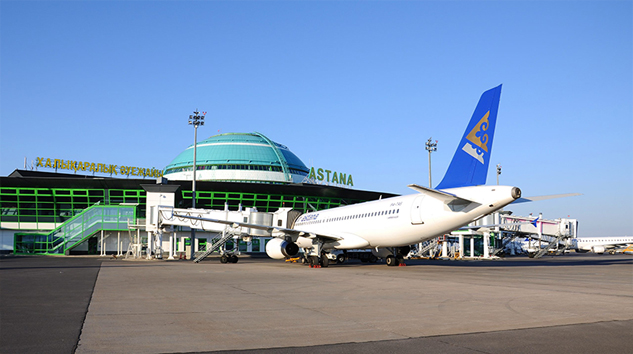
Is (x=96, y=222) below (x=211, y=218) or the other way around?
below

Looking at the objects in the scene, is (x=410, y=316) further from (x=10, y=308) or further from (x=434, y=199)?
(x=434, y=199)

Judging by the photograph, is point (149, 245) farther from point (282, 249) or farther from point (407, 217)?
point (407, 217)

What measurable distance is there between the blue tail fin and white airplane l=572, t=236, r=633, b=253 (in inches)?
2452

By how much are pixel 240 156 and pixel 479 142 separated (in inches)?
2818

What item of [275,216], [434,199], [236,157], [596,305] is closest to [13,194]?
[236,157]

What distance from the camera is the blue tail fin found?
74.2ft

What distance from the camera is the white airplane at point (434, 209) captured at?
2217cm

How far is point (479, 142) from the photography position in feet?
75.5

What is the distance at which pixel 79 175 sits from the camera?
284 feet

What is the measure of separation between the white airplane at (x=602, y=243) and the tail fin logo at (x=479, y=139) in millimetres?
62417

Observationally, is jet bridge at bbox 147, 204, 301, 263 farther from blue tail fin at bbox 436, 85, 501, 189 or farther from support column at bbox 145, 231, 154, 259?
blue tail fin at bbox 436, 85, 501, 189

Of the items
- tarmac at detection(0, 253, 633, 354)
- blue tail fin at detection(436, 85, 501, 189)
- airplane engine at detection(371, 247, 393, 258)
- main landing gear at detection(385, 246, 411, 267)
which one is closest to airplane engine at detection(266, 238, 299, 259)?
airplane engine at detection(371, 247, 393, 258)

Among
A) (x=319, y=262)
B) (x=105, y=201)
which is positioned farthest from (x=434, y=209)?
(x=105, y=201)

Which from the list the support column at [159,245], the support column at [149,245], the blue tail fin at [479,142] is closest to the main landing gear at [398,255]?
the blue tail fin at [479,142]
